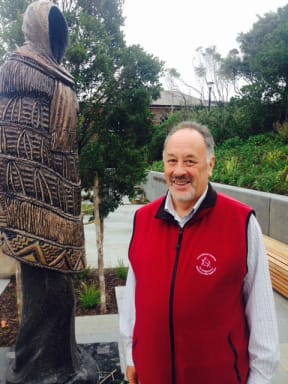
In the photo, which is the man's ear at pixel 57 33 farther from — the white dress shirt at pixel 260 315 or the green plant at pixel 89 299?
the green plant at pixel 89 299

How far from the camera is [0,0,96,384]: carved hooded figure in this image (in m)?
2.22

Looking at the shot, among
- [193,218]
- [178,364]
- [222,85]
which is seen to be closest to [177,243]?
[193,218]

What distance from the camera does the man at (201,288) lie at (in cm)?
153

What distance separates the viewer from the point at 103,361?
303 cm

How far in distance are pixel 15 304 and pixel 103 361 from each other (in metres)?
2.13

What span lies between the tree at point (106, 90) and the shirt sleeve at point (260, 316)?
10.2ft

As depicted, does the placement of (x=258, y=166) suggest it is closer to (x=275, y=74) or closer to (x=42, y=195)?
(x=275, y=74)

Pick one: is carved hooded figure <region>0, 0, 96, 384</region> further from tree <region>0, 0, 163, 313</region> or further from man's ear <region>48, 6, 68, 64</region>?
tree <region>0, 0, 163, 313</region>

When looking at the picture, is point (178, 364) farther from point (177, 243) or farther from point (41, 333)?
point (41, 333)

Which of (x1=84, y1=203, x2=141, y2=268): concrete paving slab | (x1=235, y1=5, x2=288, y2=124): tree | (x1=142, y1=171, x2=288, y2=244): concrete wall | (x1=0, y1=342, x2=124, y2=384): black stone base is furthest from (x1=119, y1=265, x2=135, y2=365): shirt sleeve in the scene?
(x1=235, y1=5, x2=288, y2=124): tree

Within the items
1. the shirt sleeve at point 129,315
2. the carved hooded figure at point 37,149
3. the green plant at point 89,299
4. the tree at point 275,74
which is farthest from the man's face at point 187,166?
the tree at point 275,74

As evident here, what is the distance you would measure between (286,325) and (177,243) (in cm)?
313

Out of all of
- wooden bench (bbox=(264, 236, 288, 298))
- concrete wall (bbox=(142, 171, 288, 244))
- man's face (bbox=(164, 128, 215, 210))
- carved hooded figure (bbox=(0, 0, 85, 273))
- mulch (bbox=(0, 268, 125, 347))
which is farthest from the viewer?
concrete wall (bbox=(142, 171, 288, 244))

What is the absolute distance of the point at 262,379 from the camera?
61.3 inches
